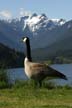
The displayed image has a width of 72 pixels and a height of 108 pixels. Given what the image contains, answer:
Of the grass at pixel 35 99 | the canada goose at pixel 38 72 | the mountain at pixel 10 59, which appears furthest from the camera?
the mountain at pixel 10 59

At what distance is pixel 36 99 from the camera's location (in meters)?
14.3

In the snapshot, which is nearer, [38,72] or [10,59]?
[38,72]

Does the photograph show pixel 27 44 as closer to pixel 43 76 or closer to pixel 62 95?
pixel 43 76

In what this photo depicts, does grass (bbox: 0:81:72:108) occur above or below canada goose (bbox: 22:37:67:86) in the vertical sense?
below

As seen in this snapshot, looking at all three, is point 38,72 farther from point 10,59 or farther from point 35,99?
point 10,59

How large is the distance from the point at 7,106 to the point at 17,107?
1.47ft

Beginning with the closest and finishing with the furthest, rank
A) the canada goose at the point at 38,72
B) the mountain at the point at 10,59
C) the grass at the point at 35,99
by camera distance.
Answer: the grass at the point at 35,99, the canada goose at the point at 38,72, the mountain at the point at 10,59

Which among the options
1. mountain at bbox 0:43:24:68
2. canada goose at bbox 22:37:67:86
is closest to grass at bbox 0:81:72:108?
canada goose at bbox 22:37:67:86

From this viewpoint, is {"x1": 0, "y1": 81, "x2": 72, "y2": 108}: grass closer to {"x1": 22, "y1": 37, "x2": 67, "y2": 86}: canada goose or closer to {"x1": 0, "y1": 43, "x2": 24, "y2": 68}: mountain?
{"x1": 22, "y1": 37, "x2": 67, "y2": 86}: canada goose

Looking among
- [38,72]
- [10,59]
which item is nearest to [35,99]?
[38,72]

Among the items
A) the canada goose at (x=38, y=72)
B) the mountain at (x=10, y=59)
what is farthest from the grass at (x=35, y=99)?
the mountain at (x=10, y=59)

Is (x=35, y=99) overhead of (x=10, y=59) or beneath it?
beneath

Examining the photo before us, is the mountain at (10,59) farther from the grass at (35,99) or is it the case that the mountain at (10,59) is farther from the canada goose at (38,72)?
the grass at (35,99)

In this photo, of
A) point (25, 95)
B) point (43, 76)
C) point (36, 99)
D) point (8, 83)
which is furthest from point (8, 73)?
point (36, 99)
